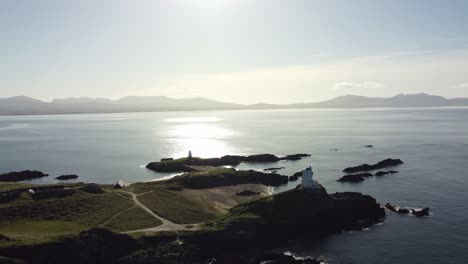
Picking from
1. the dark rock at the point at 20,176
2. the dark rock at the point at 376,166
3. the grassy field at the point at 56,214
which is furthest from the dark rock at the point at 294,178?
the dark rock at the point at 20,176

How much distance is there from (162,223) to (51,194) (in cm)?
2528

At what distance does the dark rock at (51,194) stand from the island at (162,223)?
140 millimetres

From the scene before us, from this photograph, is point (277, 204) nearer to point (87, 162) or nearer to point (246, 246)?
point (246, 246)

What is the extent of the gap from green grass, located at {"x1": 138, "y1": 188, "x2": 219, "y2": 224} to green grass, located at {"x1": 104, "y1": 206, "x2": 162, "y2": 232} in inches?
110

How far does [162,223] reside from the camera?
73.9 metres

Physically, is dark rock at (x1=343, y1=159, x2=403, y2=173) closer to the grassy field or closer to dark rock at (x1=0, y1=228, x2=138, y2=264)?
the grassy field

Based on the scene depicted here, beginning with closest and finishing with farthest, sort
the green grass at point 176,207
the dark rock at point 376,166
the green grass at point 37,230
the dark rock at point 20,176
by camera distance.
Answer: the green grass at point 37,230 → the green grass at point 176,207 → the dark rock at point 20,176 → the dark rock at point 376,166

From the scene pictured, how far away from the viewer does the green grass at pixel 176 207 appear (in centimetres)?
7812

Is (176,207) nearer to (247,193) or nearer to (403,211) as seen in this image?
(247,193)

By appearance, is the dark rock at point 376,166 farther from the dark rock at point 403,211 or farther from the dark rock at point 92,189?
the dark rock at point 92,189

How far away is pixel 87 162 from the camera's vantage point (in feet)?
531

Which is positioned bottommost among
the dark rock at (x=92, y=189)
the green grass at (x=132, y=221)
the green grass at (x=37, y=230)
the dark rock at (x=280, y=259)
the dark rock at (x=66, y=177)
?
the dark rock at (x=280, y=259)

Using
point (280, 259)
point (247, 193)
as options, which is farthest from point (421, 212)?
point (247, 193)

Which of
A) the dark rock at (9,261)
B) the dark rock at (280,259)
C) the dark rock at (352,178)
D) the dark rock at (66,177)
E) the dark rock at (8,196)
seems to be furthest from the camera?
the dark rock at (66,177)
